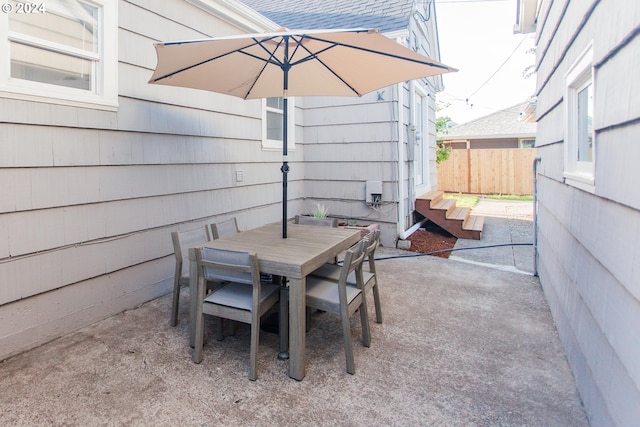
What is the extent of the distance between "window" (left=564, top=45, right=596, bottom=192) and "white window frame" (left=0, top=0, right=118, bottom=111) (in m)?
3.37

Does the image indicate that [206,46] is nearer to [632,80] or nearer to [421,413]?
[632,80]

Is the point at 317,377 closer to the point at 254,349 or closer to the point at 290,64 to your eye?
the point at 254,349

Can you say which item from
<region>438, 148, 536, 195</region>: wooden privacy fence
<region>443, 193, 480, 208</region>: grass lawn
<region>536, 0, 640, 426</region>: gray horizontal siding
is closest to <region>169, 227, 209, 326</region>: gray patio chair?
<region>536, 0, 640, 426</region>: gray horizontal siding

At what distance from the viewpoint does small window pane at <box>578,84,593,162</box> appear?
7.79ft

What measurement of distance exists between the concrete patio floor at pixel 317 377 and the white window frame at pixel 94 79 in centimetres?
176

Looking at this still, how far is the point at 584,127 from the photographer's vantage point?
2523mm

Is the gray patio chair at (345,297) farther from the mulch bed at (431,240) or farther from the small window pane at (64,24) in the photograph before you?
the mulch bed at (431,240)

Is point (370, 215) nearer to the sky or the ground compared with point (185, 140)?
nearer to the ground

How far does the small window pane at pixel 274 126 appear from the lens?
514 centimetres

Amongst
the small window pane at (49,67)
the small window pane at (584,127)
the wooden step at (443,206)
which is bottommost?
the wooden step at (443,206)

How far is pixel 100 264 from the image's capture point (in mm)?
3018

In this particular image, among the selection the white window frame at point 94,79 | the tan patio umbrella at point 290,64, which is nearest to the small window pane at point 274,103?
the tan patio umbrella at point 290,64

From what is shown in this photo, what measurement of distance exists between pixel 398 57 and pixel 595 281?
173 cm

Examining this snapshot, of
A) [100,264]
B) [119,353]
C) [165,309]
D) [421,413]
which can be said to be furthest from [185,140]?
[421,413]
